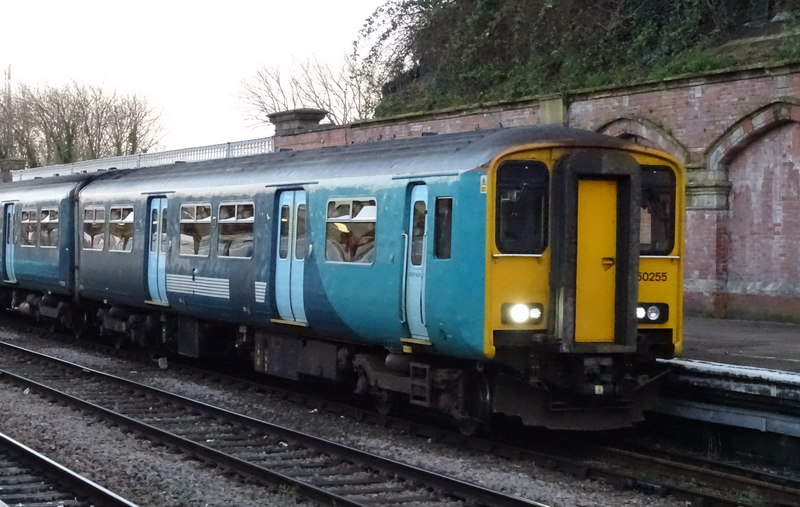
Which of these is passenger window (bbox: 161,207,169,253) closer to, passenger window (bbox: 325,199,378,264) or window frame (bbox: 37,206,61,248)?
window frame (bbox: 37,206,61,248)

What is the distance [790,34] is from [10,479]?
14.7m

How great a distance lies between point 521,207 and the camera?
9898mm

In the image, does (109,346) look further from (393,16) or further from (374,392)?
(393,16)

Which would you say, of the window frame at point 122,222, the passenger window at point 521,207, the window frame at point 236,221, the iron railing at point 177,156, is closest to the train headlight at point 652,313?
the passenger window at point 521,207

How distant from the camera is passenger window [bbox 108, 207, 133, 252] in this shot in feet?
54.9

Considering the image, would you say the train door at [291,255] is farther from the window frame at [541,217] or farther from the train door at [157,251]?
→ the train door at [157,251]

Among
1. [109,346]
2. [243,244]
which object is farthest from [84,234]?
[243,244]

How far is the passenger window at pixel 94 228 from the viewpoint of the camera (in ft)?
58.3

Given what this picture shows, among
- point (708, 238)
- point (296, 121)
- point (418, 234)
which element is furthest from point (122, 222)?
point (296, 121)

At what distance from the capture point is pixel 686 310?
58.0 feet

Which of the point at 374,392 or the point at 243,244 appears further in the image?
the point at 243,244

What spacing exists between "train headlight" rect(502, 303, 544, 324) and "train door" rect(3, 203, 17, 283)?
14.6m

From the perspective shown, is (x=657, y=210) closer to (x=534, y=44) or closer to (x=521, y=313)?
(x=521, y=313)

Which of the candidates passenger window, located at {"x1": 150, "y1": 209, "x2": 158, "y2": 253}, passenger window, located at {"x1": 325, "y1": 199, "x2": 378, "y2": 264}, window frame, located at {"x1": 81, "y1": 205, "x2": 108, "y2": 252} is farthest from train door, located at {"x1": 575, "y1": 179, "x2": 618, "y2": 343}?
window frame, located at {"x1": 81, "y1": 205, "x2": 108, "y2": 252}
